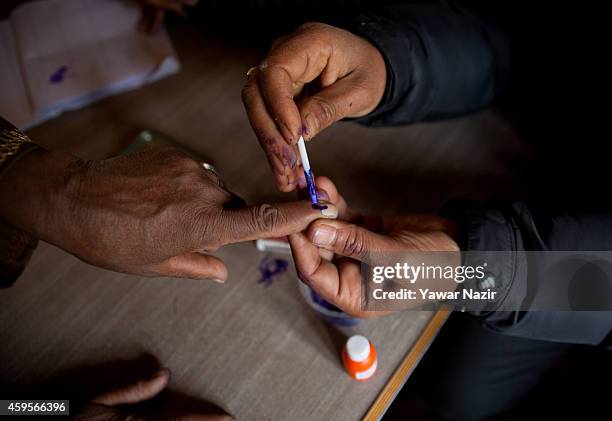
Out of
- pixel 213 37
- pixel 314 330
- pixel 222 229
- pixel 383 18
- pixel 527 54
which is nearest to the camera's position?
pixel 222 229

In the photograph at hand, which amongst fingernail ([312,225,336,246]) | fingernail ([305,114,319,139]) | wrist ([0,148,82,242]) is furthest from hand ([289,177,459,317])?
wrist ([0,148,82,242])

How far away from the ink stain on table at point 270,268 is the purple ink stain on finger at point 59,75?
73 cm

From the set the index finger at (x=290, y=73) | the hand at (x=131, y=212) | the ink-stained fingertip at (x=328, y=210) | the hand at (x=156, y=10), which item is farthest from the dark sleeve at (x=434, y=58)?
the hand at (x=156, y=10)

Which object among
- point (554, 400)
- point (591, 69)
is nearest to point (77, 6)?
point (591, 69)

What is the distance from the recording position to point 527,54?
1136mm

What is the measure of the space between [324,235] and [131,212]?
0.31 meters

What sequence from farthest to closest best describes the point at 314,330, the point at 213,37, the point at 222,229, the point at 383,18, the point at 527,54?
the point at 213,37 → the point at 527,54 → the point at 383,18 → the point at 314,330 → the point at 222,229

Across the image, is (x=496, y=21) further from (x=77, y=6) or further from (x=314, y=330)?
(x=77, y=6)

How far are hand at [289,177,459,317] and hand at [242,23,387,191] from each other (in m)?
0.12

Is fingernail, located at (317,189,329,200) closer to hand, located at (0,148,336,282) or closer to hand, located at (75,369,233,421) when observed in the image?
hand, located at (0,148,336,282)

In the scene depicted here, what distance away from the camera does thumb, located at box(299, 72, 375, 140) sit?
803 mm

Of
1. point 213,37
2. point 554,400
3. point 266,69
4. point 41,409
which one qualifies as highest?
point 266,69

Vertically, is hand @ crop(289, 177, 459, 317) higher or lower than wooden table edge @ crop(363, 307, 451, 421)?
higher

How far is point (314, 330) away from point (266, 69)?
47 cm
